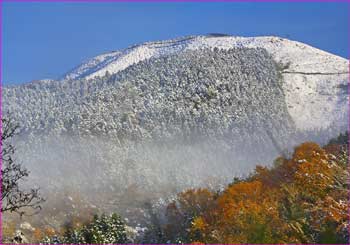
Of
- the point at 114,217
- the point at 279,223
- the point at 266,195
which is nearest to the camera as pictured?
the point at 279,223

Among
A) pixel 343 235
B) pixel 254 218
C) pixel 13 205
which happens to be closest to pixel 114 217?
pixel 254 218

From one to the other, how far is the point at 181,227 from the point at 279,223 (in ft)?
242

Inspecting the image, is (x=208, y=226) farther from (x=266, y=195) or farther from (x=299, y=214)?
(x=299, y=214)

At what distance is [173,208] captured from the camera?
15938cm

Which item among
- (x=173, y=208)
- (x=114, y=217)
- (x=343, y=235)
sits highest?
(x=173, y=208)

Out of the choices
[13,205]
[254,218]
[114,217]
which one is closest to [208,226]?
[114,217]

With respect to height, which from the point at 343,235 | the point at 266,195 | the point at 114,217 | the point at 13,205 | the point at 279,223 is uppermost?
the point at 114,217

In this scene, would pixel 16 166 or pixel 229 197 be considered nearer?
pixel 16 166

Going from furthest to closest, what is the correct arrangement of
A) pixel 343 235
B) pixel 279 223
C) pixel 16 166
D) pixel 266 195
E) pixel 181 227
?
pixel 181 227, pixel 266 195, pixel 279 223, pixel 343 235, pixel 16 166

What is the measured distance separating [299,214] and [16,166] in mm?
55094

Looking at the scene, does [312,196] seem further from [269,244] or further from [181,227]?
[181,227]

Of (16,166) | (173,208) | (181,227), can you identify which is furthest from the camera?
(173,208)

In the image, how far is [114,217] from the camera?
117125mm

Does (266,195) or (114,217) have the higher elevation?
(114,217)
